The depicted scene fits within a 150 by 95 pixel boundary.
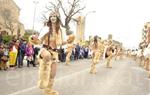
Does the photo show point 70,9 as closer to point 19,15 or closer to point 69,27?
point 69,27

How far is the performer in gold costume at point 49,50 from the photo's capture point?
10234mm

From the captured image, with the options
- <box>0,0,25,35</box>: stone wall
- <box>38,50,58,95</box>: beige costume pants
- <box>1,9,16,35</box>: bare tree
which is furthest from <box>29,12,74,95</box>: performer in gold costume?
<box>1,9,16,35</box>: bare tree

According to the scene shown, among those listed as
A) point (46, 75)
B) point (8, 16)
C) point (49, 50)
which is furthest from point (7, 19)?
point (46, 75)

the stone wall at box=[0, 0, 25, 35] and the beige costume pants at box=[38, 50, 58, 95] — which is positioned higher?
the stone wall at box=[0, 0, 25, 35]

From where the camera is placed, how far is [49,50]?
10.4 metres

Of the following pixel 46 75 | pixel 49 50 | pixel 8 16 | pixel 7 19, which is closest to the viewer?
pixel 46 75

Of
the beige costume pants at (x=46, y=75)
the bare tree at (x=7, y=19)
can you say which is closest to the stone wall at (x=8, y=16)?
the bare tree at (x=7, y=19)

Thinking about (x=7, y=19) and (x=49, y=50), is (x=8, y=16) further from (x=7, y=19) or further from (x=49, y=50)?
(x=49, y=50)

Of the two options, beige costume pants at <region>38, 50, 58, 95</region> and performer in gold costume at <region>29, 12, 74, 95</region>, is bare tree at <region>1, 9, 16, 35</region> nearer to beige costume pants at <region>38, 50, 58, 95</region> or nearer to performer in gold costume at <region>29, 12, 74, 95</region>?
performer in gold costume at <region>29, 12, 74, 95</region>

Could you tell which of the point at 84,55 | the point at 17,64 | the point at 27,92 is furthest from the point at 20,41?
the point at 84,55

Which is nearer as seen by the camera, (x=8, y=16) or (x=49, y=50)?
(x=49, y=50)

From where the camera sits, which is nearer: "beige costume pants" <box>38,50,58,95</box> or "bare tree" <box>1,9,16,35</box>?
"beige costume pants" <box>38,50,58,95</box>

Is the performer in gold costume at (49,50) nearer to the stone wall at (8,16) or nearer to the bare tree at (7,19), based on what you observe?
the stone wall at (8,16)

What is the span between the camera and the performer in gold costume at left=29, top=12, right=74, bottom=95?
10234 millimetres
